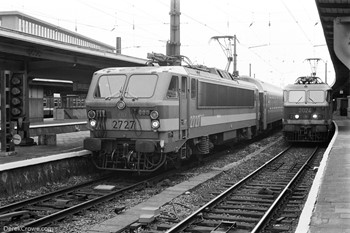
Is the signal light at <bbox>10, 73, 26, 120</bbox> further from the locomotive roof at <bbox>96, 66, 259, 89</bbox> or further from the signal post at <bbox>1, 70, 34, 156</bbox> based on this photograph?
the locomotive roof at <bbox>96, 66, 259, 89</bbox>

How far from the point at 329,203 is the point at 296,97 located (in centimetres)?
1362

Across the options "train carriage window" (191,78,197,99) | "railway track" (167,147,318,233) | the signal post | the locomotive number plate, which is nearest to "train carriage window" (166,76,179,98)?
"train carriage window" (191,78,197,99)

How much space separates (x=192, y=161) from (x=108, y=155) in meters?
3.96

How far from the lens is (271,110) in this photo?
87.0 ft

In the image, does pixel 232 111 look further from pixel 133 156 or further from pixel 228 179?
pixel 133 156

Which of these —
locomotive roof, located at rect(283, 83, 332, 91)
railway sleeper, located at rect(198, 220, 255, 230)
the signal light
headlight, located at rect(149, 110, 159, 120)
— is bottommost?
railway sleeper, located at rect(198, 220, 255, 230)

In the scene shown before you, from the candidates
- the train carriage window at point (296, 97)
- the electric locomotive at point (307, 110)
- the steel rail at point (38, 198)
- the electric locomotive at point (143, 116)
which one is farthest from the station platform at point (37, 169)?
the train carriage window at point (296, 97)

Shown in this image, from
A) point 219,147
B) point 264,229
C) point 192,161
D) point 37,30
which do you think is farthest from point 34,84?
point 264,229

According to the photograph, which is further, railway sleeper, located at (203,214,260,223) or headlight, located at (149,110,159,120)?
headlight, located at (149,110,159,120)

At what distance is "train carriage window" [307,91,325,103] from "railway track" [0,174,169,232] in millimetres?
11058

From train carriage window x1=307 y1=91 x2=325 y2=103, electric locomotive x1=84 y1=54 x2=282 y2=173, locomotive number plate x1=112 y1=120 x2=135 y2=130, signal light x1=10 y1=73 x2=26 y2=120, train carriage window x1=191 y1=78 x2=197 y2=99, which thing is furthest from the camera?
train carriage window x1=307 y1=91 x2=325 y2=103

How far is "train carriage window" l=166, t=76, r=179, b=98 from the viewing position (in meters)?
11.1

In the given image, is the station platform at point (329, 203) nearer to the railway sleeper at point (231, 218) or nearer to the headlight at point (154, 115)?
the railway sleeper at point (231, 218)

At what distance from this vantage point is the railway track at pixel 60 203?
7262 mm
